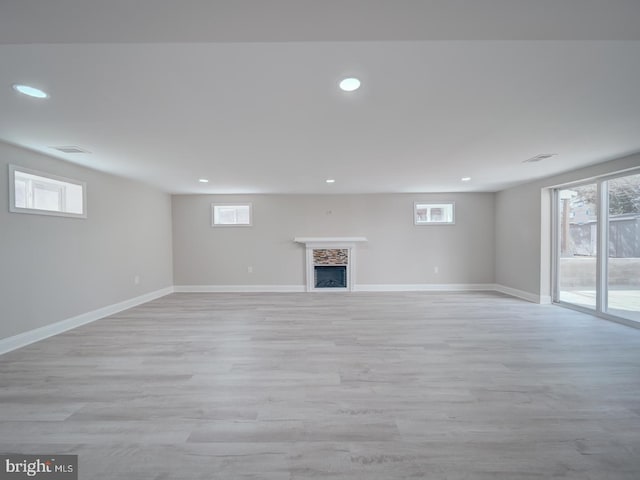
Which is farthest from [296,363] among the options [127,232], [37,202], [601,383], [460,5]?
[127,232]

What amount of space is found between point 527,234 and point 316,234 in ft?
13.9

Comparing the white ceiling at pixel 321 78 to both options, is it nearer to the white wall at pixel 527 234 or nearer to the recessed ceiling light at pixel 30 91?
the recessed ceiling light at pixel 30 91

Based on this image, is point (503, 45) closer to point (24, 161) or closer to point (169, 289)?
point (24, 161)

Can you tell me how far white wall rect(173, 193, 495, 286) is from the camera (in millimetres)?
6008

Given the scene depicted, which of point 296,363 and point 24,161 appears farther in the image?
point 24,161

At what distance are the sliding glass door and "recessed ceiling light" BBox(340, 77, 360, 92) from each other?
168 inches

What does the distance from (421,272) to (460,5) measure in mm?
5509

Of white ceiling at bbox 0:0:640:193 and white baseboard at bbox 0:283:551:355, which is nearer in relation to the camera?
white ceiling at bbox 0:0:640:193

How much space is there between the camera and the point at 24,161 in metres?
2.99

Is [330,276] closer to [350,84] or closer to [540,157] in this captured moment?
[540,157]

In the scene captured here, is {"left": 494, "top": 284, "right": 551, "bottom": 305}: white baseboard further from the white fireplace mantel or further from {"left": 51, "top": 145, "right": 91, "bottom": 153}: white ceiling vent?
{"left": 51, "top": 145, "right": 91, "bottom": 153}: white ceiling vent

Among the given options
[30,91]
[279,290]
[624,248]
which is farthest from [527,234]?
[30,91]
